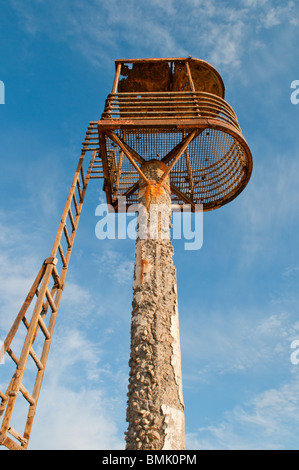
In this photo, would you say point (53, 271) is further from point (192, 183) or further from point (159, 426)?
point (192, 183)

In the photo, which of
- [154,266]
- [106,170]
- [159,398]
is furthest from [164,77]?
[159,398]

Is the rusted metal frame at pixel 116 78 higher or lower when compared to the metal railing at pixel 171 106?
higher

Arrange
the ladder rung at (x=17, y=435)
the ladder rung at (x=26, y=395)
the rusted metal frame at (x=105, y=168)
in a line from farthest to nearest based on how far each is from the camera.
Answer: the rusted metal frame at (x=105, y=168)
the ladder rung at (x=26, y=395)
the ladder rung at (x=17, y=435)

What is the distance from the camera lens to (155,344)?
530cm

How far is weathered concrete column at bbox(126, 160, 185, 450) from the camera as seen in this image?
4605mm

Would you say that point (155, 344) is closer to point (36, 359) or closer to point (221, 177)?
A: point (36, 359)

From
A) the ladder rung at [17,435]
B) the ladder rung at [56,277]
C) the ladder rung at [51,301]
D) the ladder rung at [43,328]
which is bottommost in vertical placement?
the ladder rung at [17,435]

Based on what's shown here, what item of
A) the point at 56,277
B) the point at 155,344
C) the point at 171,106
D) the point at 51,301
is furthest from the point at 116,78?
the point at 155,344

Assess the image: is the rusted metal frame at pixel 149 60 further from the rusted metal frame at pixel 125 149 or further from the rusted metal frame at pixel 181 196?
the rusted metal frame at pixel 181 196

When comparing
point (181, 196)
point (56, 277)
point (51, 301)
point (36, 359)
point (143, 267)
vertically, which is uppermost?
point (181, 196)

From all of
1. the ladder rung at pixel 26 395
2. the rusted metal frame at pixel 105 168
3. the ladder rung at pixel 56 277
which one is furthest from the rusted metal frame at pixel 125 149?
the ladder rung at pixel 26 395

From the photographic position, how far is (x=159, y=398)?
480 cm

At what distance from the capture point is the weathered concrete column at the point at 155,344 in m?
4.61

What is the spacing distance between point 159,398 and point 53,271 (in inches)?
114
